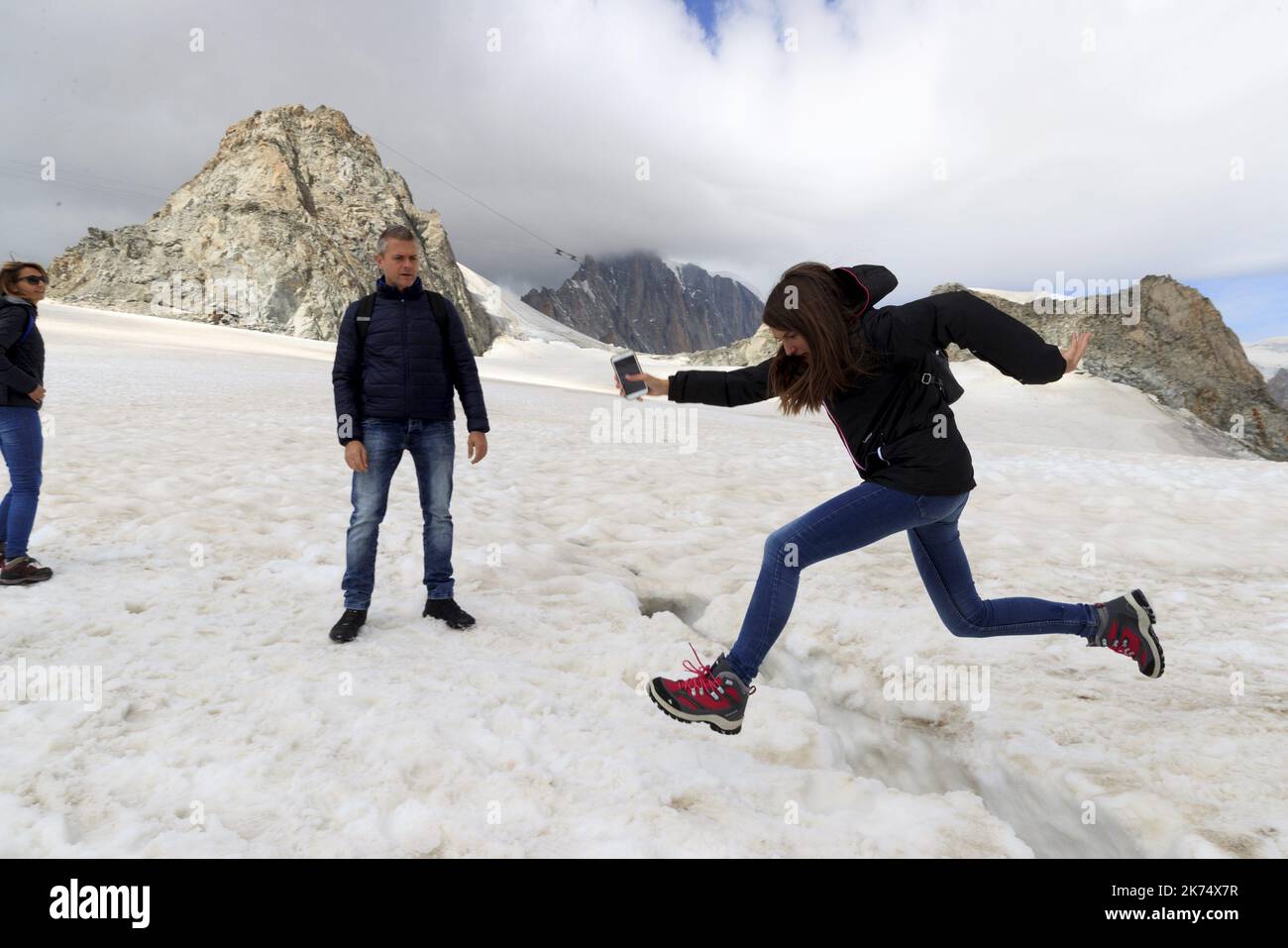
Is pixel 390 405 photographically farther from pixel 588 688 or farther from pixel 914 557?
pixel 914 557

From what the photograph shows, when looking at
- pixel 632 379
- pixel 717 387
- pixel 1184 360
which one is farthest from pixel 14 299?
pixel 1184 360

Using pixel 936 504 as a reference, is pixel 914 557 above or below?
below

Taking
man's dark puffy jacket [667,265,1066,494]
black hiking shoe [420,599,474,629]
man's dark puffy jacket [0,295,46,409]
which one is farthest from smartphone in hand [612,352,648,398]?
man's dark puffy jacket [0,295,46,409]

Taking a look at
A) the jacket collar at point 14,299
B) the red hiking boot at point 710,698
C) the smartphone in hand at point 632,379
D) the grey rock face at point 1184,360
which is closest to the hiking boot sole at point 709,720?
the red hiking boot at point 710,698

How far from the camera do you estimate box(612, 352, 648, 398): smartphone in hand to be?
130 inches

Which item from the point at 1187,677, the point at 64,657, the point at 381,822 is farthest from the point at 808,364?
the point at 64,657

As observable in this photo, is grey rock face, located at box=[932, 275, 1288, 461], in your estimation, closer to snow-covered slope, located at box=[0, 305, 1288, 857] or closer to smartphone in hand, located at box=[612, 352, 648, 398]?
snow-covered slope, located at box=[0, 305, 1288, 857]

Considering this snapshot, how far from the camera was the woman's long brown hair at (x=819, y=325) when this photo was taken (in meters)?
2.84

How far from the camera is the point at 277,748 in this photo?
3.00m

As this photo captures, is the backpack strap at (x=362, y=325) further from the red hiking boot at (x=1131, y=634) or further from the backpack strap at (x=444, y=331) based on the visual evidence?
A: the red hiking boot at (x=1131, y=634)

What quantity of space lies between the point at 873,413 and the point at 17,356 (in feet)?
19.2

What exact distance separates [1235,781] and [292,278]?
63.2 m

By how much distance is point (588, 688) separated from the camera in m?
3.88

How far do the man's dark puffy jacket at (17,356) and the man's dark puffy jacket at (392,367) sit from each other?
2.19 metres
